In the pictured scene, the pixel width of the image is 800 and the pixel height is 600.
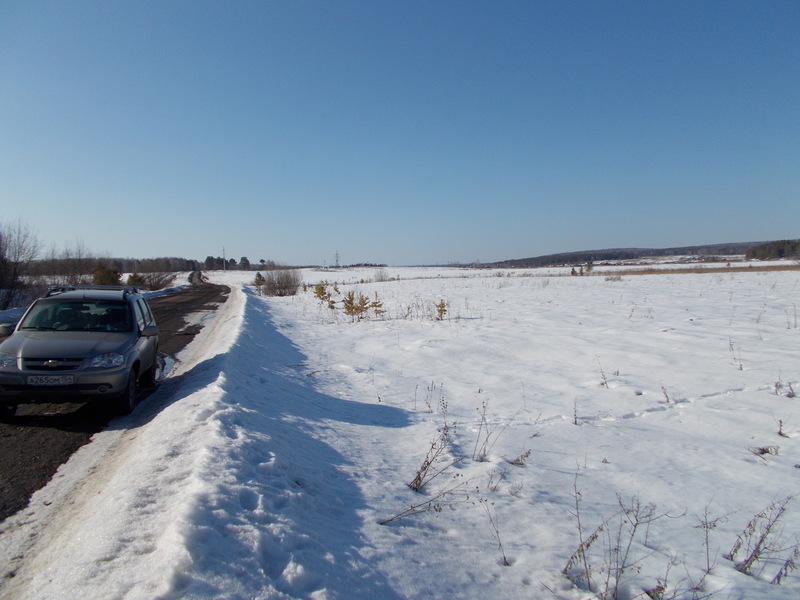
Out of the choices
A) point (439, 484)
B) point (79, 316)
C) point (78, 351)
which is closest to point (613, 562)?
point (439, 484)

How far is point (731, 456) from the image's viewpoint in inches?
178

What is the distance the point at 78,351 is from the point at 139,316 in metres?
1.71

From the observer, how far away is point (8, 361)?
508 centimetres

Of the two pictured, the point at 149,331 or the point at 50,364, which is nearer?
the point at 50,364

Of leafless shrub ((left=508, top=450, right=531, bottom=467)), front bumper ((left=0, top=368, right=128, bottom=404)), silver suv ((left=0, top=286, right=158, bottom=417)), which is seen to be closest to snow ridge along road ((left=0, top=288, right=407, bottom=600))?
front bumper ((left=0, top=368, right=128, bottom=404))

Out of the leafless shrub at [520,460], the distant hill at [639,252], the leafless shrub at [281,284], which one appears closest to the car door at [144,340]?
the leafless shrub at [520,460]

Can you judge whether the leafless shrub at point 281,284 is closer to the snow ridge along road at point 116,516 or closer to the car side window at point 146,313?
the car side window at point 146,313

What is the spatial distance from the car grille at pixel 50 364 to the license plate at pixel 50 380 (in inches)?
3.6

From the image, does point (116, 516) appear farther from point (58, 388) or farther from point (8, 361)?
point (8, 361)

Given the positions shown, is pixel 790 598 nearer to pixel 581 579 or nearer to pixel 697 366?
pixel 581 579

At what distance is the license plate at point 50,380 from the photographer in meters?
4.97

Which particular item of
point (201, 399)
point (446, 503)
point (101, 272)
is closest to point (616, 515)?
point (446, 503)

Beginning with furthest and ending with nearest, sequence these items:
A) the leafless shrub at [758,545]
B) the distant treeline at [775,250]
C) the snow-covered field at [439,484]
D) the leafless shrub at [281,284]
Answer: the distant treeline at [775,250], the leafless shrub at [281,284], the leafless shrub at [758,545], the snow-covered field at [439,484]

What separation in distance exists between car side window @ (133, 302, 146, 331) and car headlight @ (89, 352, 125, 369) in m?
1.21
